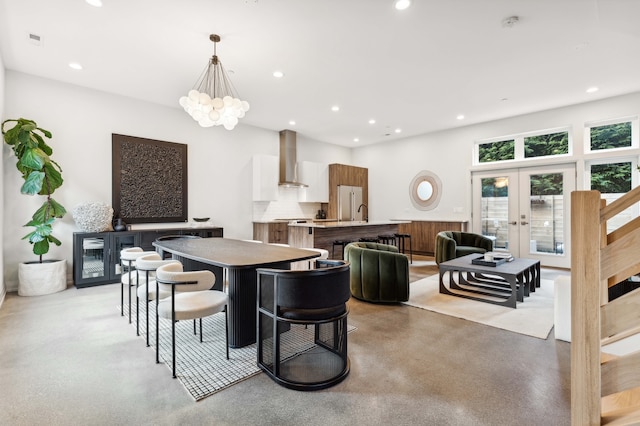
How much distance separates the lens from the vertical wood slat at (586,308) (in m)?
0.97

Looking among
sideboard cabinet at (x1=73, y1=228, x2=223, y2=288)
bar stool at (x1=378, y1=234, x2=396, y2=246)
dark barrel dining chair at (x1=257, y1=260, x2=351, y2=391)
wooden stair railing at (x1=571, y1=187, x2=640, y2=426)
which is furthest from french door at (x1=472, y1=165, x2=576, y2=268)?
sideboard cabinet at (x1=73, y1=228, x2=223, y2=288)

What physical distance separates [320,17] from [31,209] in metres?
4.93

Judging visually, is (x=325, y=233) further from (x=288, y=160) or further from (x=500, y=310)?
(x=500, y=310)

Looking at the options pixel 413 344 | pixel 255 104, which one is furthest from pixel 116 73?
pixel 413 344

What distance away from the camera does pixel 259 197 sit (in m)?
7.18

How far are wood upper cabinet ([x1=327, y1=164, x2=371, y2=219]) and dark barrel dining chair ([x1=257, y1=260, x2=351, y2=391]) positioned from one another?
608 cm

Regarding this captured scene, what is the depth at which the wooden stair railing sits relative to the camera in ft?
3.08

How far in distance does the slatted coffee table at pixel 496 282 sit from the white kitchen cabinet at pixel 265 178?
4311 millimetres

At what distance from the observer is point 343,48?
3.87 metres

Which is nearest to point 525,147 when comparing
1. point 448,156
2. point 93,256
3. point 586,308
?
point 448,156

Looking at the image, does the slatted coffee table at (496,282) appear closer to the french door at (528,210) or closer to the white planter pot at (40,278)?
the french door at (528,210)

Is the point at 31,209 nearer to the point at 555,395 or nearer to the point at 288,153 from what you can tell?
the point at 288,153

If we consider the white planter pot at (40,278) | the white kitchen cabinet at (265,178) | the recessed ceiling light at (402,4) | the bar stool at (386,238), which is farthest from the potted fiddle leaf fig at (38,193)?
the bar stool at (386,238)

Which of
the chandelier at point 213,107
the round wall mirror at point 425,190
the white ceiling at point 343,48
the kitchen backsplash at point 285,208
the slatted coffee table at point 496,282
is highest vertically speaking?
the white ceiling at point 343,48
